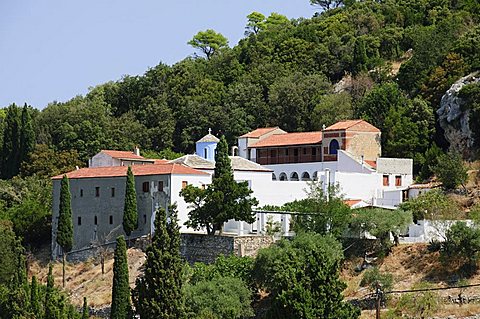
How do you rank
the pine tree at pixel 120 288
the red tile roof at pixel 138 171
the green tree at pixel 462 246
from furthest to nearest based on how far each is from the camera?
the red tile roof at pixel 138 171, the green tree at pixel 462 246, the pine tree at pixel 120 288

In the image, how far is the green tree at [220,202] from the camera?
5212cm

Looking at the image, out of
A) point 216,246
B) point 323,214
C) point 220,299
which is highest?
point 323,214

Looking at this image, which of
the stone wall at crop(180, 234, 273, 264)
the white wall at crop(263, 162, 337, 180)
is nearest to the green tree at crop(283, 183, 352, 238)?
the stone wall at crop(180, 234, 273, 264)

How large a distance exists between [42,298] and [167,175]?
11763 millimetres

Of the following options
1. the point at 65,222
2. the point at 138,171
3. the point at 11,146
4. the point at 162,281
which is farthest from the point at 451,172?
the point at 11,146

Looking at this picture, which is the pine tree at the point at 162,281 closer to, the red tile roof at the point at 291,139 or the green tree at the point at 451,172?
the green tree at the point at 451,172

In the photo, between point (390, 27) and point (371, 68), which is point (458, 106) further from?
point (390, 27)

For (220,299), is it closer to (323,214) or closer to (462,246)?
(323,214)

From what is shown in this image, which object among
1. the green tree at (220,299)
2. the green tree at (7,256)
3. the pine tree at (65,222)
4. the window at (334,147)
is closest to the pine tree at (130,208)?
the pine tree at (65,222)

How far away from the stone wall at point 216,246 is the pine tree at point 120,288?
738 centimetres

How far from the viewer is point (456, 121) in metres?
61.9

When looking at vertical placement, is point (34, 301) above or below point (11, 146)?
below

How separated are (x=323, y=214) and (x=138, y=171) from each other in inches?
487

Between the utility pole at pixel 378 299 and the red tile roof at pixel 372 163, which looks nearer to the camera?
the utility pole at pixel 378 299
